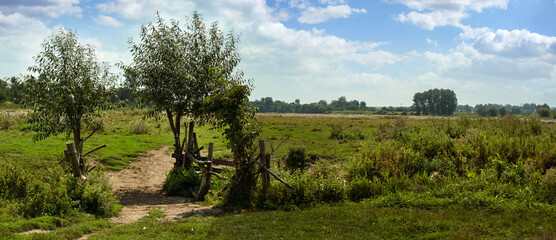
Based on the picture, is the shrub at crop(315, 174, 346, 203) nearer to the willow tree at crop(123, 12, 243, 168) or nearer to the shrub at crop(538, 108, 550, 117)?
the willow tree at crop(123, 12, 243, 168)

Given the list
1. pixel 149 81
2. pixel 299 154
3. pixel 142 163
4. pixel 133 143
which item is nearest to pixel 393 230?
→ pixel 299 154

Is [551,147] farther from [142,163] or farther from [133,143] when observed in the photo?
[133,143]

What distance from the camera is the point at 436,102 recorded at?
183 meters

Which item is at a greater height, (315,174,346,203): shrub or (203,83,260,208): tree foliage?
(203,83,260,208): tree foliage

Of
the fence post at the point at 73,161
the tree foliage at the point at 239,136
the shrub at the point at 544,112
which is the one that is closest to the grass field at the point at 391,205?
the tree foliage at the point at 239,136

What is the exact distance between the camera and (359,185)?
44.4 ft

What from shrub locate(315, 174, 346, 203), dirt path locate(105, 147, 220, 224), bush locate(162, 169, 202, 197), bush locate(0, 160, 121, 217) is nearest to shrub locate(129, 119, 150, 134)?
dirt path locate(105, 147, 220, 224)

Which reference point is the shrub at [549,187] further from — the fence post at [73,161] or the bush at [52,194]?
the fence post at [73,161]

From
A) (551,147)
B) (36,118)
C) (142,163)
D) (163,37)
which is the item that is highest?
(163,37)

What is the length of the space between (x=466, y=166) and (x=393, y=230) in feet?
27.3

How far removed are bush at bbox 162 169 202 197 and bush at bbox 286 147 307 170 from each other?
5290 millimetres

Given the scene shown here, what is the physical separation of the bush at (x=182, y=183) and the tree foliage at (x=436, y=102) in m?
181

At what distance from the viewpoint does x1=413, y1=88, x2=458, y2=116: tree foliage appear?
181m

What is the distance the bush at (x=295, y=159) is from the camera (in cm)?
2033
